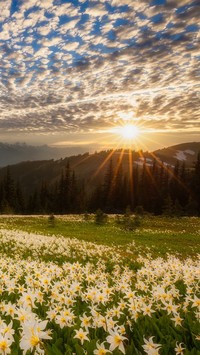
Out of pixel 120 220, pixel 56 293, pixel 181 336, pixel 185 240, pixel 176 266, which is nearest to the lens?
pixel 181 336

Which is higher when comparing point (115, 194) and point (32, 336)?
point (32, 336)

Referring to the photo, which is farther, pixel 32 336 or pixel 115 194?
pixel 115 194

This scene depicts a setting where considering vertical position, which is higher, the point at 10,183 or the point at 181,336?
the point at 181,336

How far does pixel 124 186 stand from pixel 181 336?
325ft

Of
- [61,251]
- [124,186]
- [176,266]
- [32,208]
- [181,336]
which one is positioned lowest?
[32,208]

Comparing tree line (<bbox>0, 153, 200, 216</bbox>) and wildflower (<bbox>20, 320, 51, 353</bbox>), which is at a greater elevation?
wildflower (<bbox>20, 320, 51, 353</bbox>)

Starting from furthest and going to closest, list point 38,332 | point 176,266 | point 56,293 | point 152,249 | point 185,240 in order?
1. point 185,240
2. point 152,249
3. point 176,266
4. point 56,293
5. point 38,332

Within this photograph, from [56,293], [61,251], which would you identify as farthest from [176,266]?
[61,251]

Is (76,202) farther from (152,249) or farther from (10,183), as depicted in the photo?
(152,249)

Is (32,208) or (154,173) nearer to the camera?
(32,208)

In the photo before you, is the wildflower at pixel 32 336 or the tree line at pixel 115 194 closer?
the wildflower at pixel 32 336

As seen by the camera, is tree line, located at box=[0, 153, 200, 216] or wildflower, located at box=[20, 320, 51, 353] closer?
wildflower, located at box=[20, 320, 51, 353]

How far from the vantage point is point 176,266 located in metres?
7.77

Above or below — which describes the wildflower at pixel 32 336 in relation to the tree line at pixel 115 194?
above
